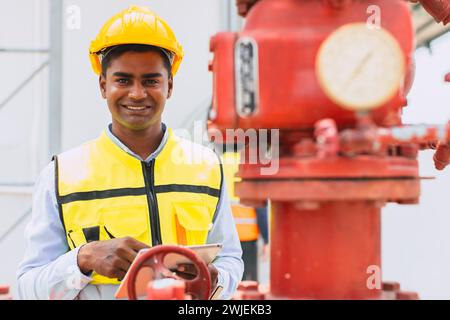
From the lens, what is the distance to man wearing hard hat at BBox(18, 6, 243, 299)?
1.64m

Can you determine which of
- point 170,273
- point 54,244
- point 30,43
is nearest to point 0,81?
point 30,43

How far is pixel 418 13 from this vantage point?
170 inches

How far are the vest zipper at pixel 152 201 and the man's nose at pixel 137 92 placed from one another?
0.21 metres

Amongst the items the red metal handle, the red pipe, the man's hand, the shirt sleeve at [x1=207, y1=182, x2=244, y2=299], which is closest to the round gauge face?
the red pipe

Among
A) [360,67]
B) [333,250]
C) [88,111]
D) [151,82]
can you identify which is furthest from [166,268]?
[88,111]

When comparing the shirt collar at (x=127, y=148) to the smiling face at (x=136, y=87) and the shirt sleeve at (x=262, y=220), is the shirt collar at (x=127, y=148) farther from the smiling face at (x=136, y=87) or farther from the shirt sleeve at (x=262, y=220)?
the shirt sleeve at (x=262, y=220)

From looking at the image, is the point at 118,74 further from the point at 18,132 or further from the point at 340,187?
the point at 18,132

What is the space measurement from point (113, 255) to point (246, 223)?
128 inches

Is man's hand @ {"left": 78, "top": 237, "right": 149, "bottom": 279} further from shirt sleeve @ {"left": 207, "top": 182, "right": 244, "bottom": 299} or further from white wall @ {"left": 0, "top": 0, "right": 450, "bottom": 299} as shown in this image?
white wall @ {"left": 0, "top": 0, "right": 450, "bottom": 299}

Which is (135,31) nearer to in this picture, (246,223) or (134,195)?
(134,195)

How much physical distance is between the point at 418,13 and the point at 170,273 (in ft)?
12.0

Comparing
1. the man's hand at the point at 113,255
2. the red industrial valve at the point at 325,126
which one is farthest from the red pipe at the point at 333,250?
the man's hand at the point at 113,255

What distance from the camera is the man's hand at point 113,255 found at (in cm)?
141

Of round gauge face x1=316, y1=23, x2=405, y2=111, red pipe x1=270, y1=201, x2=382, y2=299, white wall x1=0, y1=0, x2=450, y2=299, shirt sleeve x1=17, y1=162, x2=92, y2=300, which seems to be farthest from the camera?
white wall x1=0, y1=0, x2=450, y2=299
